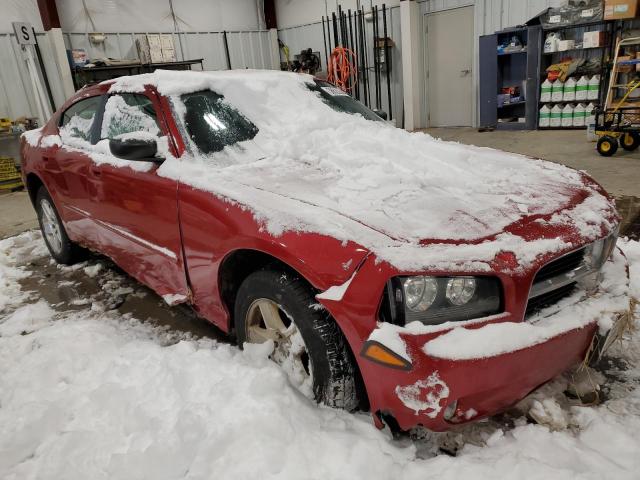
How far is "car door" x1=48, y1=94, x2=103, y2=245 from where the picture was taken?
10.3 feet

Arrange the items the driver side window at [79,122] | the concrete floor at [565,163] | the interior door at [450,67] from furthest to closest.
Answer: the interior door at [450,67] → the concrete floor at [565,163] → the driver side window at [79,122]

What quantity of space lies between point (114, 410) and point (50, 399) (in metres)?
0.37

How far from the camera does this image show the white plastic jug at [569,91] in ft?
27.8

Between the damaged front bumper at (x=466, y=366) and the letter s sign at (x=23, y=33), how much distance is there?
9314 millimetres

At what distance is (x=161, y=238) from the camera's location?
2406 millimetres

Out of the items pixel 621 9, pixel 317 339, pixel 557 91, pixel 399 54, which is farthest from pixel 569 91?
pixel 317 339

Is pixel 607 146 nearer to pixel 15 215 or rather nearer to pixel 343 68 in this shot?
pixel 343 68

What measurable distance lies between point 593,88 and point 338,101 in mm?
7167

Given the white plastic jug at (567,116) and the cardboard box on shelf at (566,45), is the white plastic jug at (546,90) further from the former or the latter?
the cardboard box on shelf at (566,45)

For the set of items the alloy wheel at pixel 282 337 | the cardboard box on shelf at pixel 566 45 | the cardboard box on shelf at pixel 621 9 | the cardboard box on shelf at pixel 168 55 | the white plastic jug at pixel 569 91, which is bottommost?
the alloy wheel at pixel 282 337

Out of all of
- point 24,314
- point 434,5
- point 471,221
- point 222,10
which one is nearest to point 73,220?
point 24,314

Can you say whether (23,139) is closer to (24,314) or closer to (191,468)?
(24,314)

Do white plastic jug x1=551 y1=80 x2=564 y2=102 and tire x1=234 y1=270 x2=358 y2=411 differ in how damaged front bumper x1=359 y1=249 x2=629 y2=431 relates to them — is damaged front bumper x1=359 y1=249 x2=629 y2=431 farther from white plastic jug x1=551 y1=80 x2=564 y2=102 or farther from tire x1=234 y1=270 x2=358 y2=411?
white plastic jug x1=551 y1=80 x2=564 y2=102

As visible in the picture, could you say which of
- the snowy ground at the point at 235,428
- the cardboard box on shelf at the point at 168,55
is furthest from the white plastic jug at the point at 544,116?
the cardboard box on shelf at the point at 168,55
